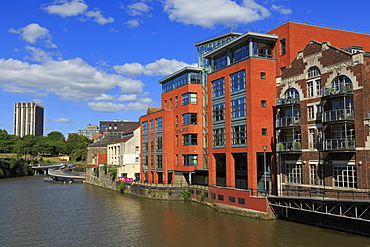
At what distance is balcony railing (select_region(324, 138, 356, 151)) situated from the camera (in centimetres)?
3234

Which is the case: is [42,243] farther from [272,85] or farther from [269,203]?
[272,85]

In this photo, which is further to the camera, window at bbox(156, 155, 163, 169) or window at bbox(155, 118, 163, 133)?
window at bbox(155, 118, 163, 133)

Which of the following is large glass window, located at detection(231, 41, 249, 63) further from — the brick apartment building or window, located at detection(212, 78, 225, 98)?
window, located at detection(212, 78, 225, 98)

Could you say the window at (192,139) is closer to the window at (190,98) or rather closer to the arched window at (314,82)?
the window at (190,98)

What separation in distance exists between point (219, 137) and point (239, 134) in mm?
4773

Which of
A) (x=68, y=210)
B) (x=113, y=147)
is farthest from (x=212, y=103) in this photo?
(x=113, y=147)

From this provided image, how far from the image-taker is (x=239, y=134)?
149 feet

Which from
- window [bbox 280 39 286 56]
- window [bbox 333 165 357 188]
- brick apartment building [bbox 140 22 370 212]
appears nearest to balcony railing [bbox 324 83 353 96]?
→ brick apartment building [bbox 140 22 370 212]

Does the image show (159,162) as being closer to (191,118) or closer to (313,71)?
(191,118)

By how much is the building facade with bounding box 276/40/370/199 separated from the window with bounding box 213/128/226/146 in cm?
910

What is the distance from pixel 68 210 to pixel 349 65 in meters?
41.4

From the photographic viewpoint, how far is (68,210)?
168ft

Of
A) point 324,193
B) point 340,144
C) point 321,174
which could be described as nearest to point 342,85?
point 340,144

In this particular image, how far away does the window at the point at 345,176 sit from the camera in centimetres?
3253
